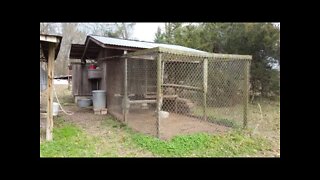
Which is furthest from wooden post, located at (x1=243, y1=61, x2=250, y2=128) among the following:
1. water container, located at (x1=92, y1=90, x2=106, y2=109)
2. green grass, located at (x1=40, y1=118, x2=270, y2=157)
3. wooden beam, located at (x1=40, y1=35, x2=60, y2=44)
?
water container, located at (x1=92, y1=90, x2=106, y2=109)

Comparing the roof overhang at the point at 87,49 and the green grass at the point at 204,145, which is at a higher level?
the roof overhang at the point at 87,49

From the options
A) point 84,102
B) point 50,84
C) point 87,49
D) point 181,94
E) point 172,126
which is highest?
point 87,49

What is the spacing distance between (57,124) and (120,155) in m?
3.27

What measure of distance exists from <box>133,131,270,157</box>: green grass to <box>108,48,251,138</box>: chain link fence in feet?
1.40

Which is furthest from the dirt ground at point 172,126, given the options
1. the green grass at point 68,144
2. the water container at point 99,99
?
the water container at point 99,99

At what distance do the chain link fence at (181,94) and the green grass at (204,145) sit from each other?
0.43 m

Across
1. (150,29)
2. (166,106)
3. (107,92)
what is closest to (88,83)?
(107,92)

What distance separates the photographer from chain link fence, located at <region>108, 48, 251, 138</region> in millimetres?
6438

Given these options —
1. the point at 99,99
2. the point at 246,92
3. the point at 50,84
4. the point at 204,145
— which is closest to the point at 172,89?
the point at 99,99

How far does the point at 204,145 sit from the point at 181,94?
4376 mm

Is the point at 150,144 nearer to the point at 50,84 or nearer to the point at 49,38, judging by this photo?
the point at 50,84

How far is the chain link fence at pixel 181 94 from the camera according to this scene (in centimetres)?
644

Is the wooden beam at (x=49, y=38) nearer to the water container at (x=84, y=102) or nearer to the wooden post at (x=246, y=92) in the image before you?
the wooden post at (x=246, y=92)

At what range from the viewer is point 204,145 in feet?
16.6
